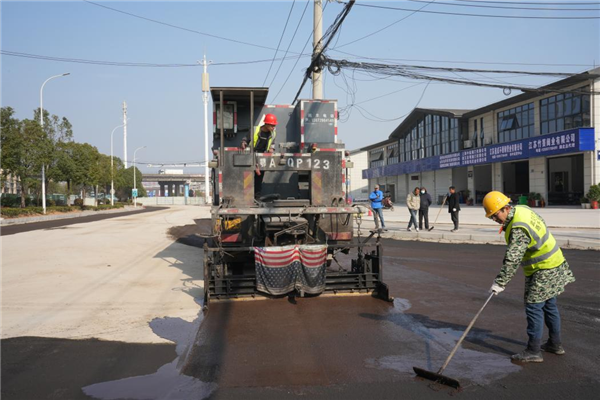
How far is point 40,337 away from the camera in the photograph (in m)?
5.57

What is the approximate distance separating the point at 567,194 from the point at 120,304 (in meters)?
33.4

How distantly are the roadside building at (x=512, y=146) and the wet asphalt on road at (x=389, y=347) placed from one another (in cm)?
1764

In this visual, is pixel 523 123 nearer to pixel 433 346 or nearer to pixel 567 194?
pixel 567 194

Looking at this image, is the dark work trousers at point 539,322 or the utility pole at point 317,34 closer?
the dark work trousers at point 539,322

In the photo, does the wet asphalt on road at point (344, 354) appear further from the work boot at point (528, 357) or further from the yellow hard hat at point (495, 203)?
the yellow hard hat at point (495, 203)

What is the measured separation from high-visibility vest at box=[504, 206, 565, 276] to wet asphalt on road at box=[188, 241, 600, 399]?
933 mm

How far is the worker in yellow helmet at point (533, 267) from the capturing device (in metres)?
4.57

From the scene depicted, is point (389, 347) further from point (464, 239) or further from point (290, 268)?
point (464, 239)

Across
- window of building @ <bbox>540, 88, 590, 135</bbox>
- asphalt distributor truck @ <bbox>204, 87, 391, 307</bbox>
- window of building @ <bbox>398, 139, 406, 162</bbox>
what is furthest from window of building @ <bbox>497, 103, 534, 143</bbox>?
asphalt distributor truck @ <bbox>204, 87, 391, 307</bbox>

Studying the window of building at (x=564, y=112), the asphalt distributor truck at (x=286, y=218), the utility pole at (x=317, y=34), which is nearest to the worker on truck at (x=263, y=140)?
the asphalt distributor truck at (x=286, y=218)

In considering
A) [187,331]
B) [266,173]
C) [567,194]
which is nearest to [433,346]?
[187,331]

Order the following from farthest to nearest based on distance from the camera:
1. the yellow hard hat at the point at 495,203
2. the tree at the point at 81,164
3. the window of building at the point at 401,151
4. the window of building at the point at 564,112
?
→ the window of building at the point at 401,151 < the tree at the point at 81,164 < the window of building at the point at 564,112 < the yellow hard hat at the point at 495,203

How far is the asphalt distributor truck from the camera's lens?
689 cm

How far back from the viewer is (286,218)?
23.5 ft
